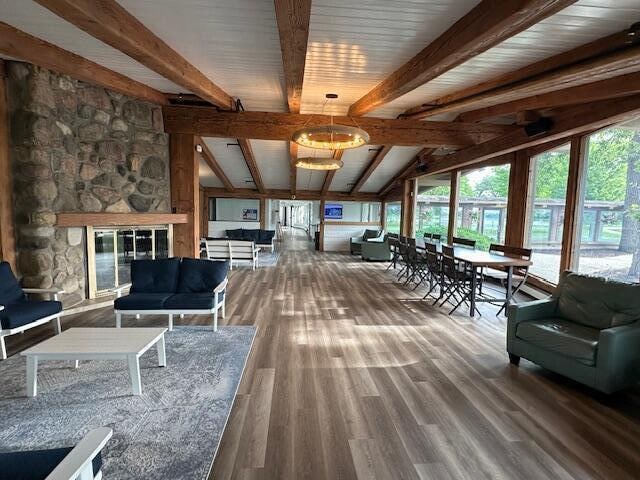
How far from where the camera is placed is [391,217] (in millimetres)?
12375

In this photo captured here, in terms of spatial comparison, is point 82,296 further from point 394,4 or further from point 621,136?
point 621,136

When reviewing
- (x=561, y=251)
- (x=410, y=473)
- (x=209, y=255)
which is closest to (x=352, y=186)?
(x=209, y=255)

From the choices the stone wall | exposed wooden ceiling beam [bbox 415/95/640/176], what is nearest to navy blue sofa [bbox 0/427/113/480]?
the stone wall

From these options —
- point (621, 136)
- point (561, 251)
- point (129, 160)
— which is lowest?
point (561, 251)

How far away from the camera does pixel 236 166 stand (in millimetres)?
9453

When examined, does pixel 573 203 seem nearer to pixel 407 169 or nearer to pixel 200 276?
pixel 407 169

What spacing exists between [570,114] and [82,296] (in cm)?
686

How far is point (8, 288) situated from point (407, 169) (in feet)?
28.6

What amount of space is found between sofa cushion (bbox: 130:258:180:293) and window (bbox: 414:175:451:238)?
7.82 meters

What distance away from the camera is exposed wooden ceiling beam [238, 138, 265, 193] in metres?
6.99

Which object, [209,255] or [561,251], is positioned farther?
[209,255]

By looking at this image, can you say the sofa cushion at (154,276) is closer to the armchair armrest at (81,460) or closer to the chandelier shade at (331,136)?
the chandelier shade at (331,136)

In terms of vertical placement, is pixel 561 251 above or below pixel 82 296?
above

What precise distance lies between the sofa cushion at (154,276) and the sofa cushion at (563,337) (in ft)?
12.6
